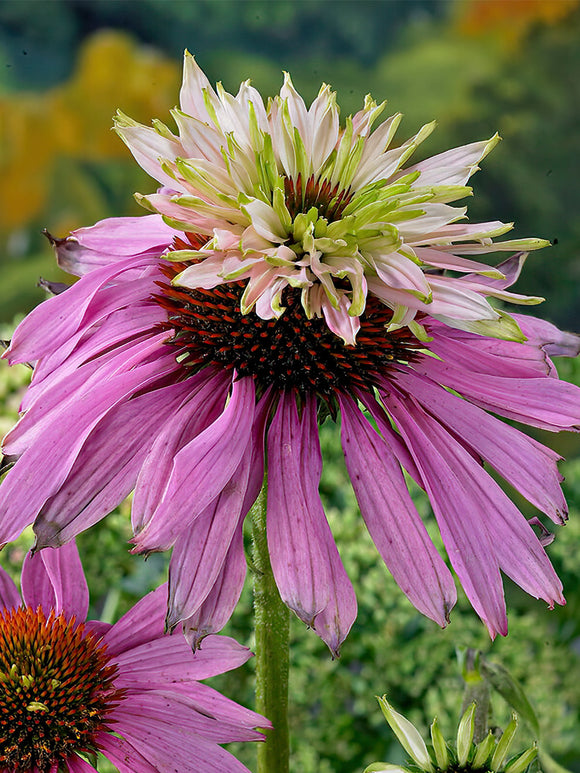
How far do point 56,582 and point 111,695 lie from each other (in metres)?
0.05

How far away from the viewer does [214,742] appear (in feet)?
0.94

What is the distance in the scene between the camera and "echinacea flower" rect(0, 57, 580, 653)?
24cm

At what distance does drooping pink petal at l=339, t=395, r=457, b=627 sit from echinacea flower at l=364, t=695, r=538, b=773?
4 cm

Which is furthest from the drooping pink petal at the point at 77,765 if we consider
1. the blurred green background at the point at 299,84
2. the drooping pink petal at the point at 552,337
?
the blurred green background at the point at 299,84

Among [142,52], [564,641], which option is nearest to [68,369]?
[564,641]

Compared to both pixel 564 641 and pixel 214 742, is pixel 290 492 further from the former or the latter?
pixel 564 641

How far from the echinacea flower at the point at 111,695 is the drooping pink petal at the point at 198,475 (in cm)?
8

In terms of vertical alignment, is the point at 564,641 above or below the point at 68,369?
below

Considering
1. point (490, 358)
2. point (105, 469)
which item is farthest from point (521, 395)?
point (105, 469)

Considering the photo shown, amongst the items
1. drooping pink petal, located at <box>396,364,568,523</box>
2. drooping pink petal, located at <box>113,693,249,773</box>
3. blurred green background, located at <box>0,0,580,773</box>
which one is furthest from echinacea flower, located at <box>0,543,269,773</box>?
blurred green background, located at <box>0,0,580,773</box>

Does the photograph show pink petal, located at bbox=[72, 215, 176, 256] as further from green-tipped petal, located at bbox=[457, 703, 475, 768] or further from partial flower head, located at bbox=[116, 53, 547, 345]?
green-tipped petal, located at bbox=[457, 703, 475, 768]

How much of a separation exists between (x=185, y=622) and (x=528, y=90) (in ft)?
3.90

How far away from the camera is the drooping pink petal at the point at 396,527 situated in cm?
24

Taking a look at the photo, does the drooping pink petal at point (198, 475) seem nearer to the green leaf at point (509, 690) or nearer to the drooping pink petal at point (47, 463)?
the drooping pink petal at point (47, 463)
